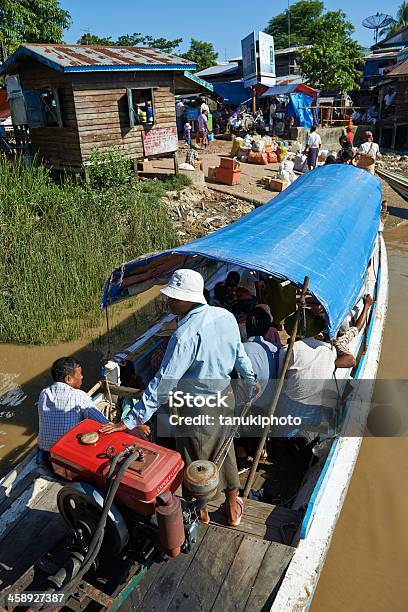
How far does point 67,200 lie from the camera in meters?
8.85

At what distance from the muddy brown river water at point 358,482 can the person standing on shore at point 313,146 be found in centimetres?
769

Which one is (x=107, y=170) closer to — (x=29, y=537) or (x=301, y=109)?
(x=29, y=537)

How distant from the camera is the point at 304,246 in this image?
429cm

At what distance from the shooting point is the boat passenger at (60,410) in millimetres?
3133

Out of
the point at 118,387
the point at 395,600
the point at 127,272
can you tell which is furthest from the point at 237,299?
the point at 395,600

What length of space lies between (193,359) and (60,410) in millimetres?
1079

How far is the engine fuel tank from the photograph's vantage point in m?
2.35

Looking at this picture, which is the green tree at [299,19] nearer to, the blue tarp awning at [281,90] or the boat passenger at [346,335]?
the blue tarp awning at [281,90]

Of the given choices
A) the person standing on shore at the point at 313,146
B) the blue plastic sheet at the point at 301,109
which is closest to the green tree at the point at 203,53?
the blue plastic sheet at the point at 301,109

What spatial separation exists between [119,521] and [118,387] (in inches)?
74.8

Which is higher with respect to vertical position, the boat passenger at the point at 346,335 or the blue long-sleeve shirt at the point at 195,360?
the blue long-sleeve shirt at the point at 195,360
